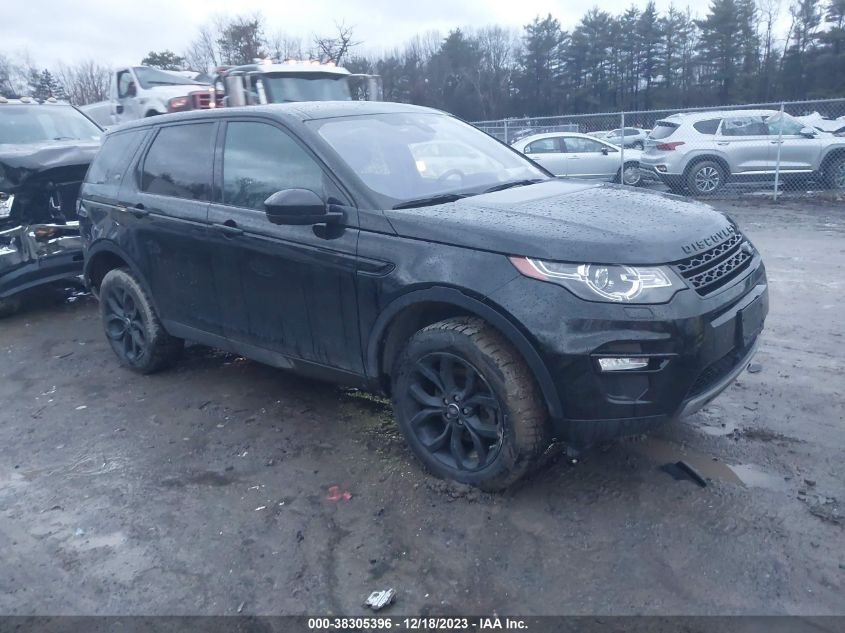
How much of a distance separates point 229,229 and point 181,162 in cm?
85

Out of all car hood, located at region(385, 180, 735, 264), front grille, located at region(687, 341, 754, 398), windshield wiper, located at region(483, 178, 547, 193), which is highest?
windshield wiper, located at region(483, 178, 547, 193)

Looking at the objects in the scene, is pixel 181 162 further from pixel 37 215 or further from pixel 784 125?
pixel 784 125

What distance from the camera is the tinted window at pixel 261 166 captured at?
12.6 ft

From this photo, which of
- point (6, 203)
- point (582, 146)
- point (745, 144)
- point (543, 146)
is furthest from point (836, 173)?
point (6, 203)

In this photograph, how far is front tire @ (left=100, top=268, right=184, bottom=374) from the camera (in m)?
5.07

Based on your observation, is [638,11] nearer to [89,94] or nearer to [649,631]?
[89,94]

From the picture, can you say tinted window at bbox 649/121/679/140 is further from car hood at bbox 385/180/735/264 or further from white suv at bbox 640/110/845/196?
car hood at bbox 385/180/735/264

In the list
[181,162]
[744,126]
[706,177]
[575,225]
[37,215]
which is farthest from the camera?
[706,177]

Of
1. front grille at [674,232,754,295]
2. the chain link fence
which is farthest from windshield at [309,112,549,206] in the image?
the chain link fence

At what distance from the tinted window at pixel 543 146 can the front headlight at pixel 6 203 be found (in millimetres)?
10591

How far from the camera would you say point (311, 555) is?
3.05 metres

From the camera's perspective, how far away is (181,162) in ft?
15.3

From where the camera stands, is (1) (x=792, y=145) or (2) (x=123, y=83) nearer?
(1) (x=792, y=145)

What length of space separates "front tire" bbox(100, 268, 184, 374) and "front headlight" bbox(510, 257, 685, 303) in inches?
125
